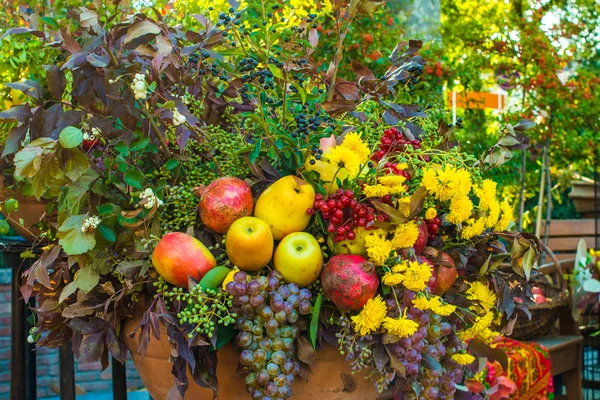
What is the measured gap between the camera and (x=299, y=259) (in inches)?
30.7

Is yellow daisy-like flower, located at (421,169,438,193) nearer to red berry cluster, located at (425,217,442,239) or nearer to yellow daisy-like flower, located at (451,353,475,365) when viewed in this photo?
red berry cluster, located at (425,217,442,239)

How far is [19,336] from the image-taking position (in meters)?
1.35

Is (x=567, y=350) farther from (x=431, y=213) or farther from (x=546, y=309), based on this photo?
(x=431, y=213)

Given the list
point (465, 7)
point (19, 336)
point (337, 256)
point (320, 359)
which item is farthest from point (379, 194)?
point (465, 7)

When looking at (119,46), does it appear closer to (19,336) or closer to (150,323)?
(150,323)

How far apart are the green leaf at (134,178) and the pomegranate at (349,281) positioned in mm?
273

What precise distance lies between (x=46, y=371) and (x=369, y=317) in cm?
254

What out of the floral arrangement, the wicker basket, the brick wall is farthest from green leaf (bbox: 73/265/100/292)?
the brick wall

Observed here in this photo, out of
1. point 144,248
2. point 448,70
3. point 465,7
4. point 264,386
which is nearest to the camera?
point 264,386

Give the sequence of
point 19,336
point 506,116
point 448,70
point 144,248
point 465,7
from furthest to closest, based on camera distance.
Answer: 1. point 465,7
2. point 506,116
3. point 448,70
4. point 19,336
5. point 144,248

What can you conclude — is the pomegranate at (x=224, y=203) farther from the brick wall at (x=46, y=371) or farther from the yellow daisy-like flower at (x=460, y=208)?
the brick wall at (x=46, y=371)

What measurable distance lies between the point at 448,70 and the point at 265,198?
2.24 meters

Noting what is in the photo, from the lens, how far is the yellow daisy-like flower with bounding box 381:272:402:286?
2.50 ft

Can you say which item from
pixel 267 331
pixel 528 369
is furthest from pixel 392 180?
pixel 528 369
